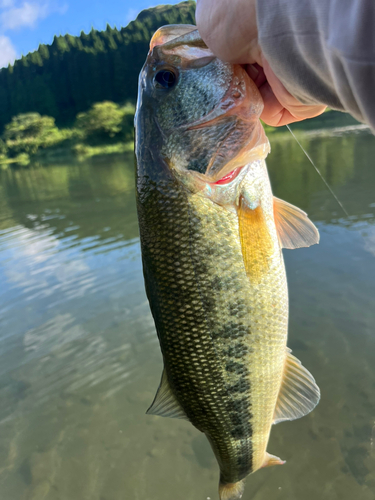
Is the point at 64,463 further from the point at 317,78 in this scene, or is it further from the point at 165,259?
the point at 317,78

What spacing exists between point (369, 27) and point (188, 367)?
140 cm

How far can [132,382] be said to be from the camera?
4559mm

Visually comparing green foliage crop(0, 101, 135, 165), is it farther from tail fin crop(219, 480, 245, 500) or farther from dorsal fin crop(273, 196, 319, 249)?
tail fin crop(219, 480, 245, 500)

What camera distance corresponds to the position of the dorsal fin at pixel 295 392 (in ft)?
5.92

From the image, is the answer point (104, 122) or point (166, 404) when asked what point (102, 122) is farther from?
point (166, 404)

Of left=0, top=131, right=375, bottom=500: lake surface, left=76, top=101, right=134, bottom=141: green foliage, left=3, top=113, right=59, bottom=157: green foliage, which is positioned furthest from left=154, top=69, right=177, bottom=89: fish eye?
left=3, top=113, right=59, bottom=157: green foliage

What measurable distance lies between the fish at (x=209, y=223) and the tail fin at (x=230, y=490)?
0.59 metres

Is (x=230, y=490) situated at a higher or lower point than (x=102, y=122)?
lower

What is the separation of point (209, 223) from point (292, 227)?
422 mm

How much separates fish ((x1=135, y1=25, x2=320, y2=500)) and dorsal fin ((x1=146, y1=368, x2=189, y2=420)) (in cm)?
15

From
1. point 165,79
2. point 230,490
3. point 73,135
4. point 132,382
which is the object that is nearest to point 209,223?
point 165,79

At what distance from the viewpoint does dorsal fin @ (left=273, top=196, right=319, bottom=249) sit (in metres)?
1.69

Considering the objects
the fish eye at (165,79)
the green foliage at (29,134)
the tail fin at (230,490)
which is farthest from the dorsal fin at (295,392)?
the green foliage at (29,134)

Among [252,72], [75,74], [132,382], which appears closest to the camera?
[252,72]
